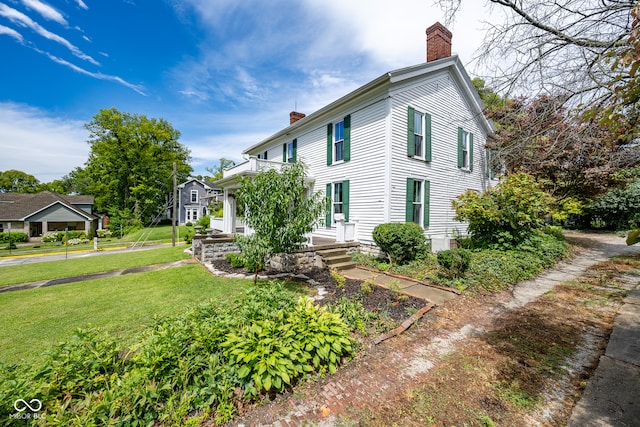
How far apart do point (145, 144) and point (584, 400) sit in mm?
41985

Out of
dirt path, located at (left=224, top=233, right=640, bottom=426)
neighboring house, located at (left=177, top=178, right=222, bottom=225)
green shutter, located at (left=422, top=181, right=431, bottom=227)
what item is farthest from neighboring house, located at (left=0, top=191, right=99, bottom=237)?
dirt path, located at (left=224, top=233, right=640, bottom=426)

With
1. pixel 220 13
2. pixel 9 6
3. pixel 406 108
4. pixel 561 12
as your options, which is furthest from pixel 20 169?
pixel 561 12

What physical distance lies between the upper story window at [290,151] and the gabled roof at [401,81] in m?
0.62

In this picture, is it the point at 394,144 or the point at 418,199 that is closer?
the point at 394,144

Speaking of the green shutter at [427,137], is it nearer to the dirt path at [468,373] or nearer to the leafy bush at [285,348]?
the dirt path at [468,373]

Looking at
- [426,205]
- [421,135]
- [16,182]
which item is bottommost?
[426,205]

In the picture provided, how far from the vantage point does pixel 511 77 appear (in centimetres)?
→ 427

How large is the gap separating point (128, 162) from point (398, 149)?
37034mm

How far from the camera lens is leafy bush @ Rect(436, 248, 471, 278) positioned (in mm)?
5875

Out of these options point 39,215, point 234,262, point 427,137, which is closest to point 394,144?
point 427,137

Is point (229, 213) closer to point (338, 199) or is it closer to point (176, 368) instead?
point (338, 199)

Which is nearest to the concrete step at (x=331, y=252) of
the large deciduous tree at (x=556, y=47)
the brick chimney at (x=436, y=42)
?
the large deciduous tree at (x=556, y=47)
